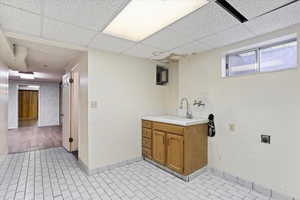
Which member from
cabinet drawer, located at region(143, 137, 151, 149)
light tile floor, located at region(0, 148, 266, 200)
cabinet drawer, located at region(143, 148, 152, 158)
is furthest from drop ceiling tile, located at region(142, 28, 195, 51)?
light tile floor, located at region(0, 148, 266, 200)

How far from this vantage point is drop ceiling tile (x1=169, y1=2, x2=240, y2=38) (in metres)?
1.60

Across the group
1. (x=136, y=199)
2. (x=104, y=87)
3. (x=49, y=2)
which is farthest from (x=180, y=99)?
(x=49, y=2)

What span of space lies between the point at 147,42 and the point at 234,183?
8.68ft

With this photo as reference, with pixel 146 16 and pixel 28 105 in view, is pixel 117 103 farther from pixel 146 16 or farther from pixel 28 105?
pixel 28 105

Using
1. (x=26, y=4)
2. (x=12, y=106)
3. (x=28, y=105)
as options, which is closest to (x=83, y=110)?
(x=26, y=4)

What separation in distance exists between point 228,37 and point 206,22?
628mm

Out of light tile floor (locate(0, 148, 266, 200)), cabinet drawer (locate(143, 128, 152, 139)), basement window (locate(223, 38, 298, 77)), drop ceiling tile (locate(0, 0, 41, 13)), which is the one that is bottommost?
light tile floor (locate(0, 148, 266, 200))

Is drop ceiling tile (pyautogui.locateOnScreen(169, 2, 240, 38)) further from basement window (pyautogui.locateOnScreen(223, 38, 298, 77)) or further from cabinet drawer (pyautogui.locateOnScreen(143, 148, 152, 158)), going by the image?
cabinet drawer (pyautogui.locateOnScreen(143, 148, 152, 158))

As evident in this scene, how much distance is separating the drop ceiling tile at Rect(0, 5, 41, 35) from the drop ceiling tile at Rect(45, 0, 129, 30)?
0.26m

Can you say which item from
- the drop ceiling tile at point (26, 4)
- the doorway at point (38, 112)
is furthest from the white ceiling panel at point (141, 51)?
the doorway at point (38, 112)

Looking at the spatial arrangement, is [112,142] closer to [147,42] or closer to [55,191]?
[55,191]

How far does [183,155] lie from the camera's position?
96.4 inches

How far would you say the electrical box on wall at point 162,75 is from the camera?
12.4 ft

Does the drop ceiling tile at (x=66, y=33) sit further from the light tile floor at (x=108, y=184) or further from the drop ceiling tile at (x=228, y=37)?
the light tile floor at (x=108, y=184)
